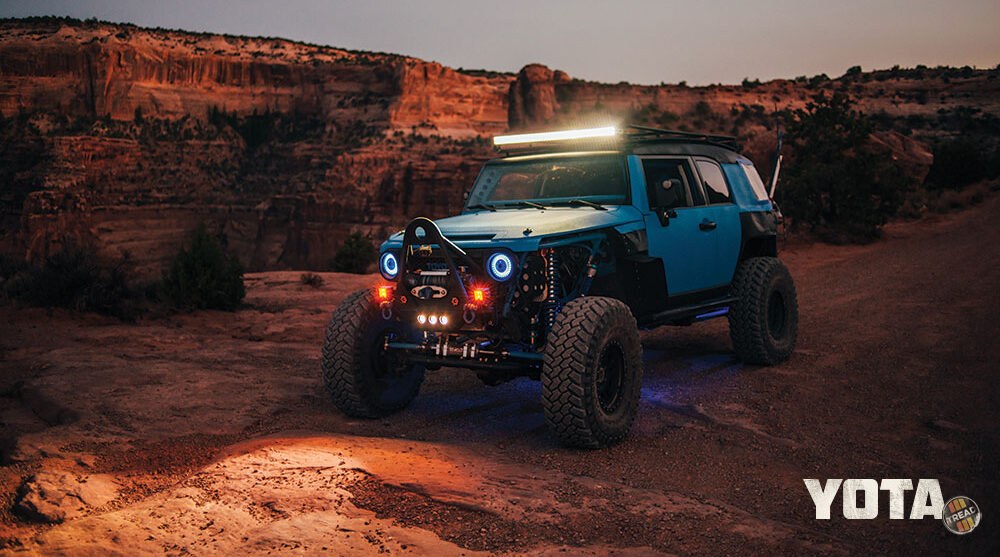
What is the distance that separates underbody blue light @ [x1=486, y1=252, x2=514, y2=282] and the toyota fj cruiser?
1 centimetres

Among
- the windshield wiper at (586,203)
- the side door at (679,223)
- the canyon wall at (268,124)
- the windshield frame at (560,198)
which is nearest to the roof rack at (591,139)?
the windshield frame at (560,198)

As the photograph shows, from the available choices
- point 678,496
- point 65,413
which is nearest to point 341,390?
point 65,413

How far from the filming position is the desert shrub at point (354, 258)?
27477 mm

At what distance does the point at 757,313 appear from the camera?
7.90 m

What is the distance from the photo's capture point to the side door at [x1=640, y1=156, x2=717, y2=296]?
22.0 feet

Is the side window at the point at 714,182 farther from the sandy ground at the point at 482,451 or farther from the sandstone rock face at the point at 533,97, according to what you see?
the sandstone rock face at the point at 533,97

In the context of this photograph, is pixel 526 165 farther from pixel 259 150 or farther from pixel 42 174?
pixel 259 150

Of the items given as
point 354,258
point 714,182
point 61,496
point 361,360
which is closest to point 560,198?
point 714,182

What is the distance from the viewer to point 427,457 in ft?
16.6

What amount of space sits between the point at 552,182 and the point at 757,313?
2735 mm

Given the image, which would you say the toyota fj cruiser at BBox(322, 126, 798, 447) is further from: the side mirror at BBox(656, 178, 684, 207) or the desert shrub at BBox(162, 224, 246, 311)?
the desert shrub at BBox(162, 224, 246, 311)

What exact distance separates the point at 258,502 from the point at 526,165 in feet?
13.9

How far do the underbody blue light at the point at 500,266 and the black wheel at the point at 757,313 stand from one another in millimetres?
3689

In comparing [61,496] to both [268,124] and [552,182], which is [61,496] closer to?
[552,182]
